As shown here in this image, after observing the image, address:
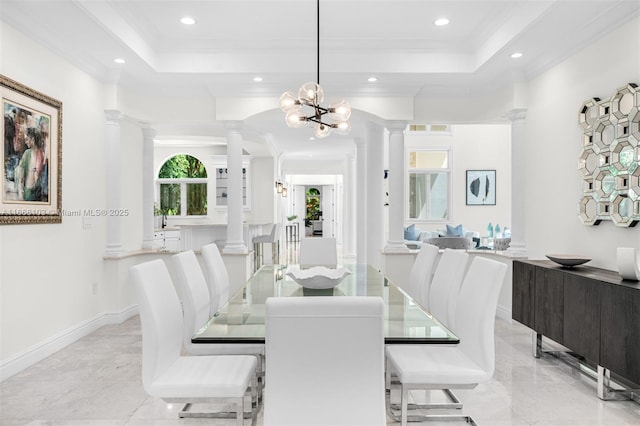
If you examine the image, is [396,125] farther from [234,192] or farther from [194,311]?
[194,311]

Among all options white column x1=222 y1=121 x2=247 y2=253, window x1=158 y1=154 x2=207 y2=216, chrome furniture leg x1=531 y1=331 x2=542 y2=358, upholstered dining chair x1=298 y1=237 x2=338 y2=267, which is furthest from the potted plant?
chrome furniture leg x1=531 y1=331 x2=542 y2=358

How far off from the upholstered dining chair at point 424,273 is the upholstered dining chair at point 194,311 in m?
1.33

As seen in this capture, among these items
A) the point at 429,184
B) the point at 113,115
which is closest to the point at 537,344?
the point at 113,115

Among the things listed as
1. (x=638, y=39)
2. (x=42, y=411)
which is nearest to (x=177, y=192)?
(x=42, y=411)

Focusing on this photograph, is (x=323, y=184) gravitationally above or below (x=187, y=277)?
above

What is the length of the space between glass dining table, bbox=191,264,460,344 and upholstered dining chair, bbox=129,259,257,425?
0.21 meters

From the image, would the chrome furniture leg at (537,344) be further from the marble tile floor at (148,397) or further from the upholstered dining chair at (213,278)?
the upholstered dining chair at (213,278)

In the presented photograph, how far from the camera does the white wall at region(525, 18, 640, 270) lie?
3158 mm

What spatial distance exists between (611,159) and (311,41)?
2.74m

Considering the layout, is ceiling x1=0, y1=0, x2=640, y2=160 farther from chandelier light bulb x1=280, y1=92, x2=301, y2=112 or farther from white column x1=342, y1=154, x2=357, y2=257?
white column x1=342, y1=154, x2=357, y2=257

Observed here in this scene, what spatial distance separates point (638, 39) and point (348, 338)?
305cm

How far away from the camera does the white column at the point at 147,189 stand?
546cm

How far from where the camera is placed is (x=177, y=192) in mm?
10047

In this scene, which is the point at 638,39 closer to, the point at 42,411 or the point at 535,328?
the point at 535,328
